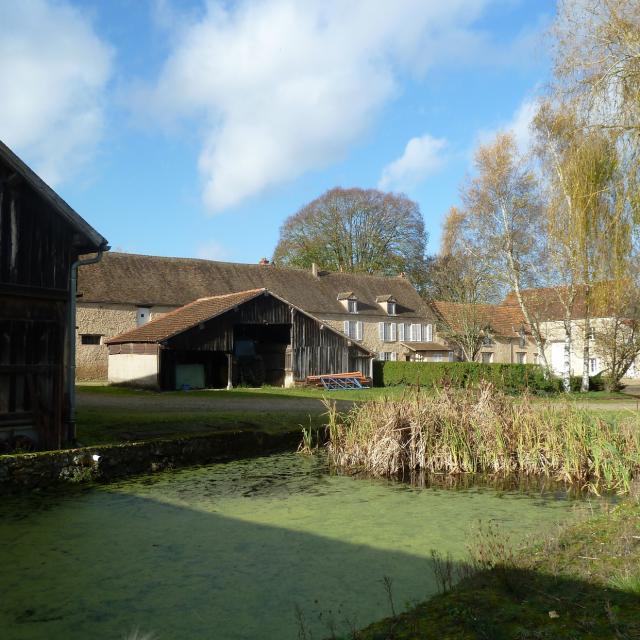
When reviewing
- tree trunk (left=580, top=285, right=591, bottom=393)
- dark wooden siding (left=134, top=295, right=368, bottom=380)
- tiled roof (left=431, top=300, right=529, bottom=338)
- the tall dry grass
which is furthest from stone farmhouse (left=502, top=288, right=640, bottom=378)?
dark wooden siding (left=134, top=295, right=368, bottom=380)

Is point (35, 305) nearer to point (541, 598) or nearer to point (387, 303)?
point (541, 598)

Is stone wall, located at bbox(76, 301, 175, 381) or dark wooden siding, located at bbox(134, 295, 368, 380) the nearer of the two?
dark wooden siding, located at bbox(134, 295, 368, 380)

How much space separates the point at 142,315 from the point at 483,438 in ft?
82.7

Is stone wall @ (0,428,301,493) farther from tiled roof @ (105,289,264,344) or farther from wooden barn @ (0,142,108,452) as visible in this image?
tiled roof @ (105,289,264,344)

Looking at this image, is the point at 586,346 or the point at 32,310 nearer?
the point at 32,310

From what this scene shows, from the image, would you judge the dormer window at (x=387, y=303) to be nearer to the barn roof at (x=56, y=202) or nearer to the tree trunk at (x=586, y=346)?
the tree trunk at (x=586, y=346)

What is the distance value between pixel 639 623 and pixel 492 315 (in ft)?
135

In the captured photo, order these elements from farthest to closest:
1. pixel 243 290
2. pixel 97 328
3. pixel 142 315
→ pixel 243 290 < pixel 142 315 < pixel 97 328

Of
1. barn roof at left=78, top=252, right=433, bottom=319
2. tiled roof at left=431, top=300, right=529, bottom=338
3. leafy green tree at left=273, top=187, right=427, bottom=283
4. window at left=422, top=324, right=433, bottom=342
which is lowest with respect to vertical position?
window at left=422, top=324, right=433, bottom=342

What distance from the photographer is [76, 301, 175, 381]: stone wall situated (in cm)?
3092

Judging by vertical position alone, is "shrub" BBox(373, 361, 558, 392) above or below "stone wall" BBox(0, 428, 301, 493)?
above

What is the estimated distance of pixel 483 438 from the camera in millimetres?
10750

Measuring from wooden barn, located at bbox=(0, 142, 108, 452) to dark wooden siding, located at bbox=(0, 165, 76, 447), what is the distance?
1 cm

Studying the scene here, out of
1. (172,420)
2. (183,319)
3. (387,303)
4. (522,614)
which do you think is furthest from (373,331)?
(522,614)
